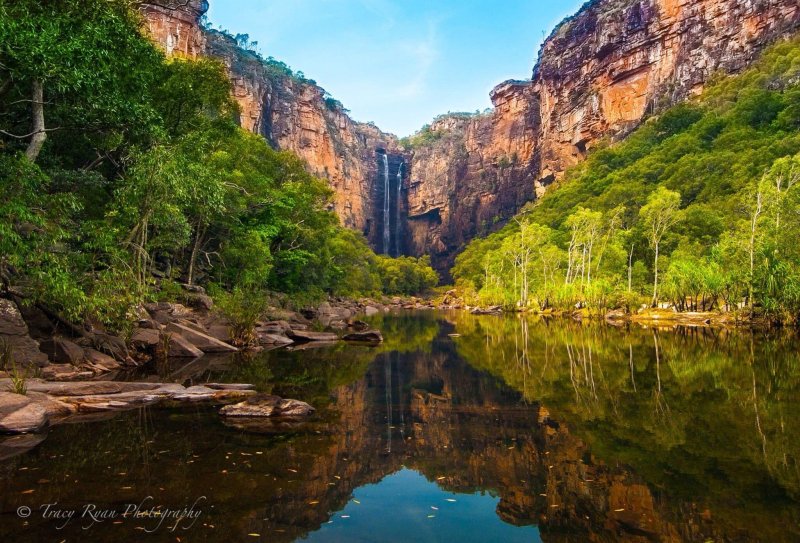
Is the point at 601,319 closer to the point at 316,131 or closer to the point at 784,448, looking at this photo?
the point at 784,448

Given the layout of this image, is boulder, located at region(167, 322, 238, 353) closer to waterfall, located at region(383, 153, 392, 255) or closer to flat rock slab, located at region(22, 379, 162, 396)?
flat rock slab, located at region(22, 379, 162, 396)

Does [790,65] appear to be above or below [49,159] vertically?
above

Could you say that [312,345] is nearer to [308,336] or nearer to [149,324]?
[308,336]

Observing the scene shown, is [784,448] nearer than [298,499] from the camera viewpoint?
No

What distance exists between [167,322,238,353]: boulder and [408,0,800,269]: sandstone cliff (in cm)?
8908

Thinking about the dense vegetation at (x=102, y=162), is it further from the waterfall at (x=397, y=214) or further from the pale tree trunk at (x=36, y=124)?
the waterfall at (x=397, y=214)

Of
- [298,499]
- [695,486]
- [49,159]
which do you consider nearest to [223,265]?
[49,159]

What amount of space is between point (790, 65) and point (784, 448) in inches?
3087

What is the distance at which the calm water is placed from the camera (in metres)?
4.62

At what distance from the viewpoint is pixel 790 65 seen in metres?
62.3

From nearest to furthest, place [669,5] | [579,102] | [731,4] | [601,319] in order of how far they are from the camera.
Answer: [601,319]
[731,4]
[669,5]
[579,102]

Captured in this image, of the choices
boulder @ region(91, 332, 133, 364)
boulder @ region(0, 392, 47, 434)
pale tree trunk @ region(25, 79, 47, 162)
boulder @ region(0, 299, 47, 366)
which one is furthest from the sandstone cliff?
boulder @ region(0, 392, 47, 434)

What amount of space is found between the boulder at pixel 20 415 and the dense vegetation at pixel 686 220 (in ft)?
97.0

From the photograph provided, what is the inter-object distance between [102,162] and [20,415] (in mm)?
13494
